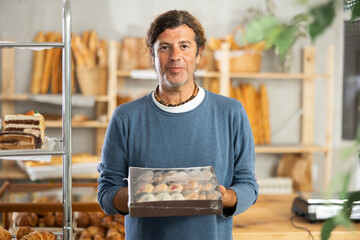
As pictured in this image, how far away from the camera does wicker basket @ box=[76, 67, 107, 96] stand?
409cm

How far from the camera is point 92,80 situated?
410 cm

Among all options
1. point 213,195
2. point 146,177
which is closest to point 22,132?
point 146,177

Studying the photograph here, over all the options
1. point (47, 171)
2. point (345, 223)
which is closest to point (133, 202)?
point (345, 223)

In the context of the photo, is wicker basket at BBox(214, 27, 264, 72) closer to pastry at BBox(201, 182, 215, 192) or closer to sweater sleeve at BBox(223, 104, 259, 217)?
sweater sleeve at BBox(223, 104, 259, 217)

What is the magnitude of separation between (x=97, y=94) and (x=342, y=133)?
2556 mm

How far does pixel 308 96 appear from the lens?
459 cm

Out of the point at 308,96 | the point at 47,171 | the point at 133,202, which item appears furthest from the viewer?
the point at 308,96

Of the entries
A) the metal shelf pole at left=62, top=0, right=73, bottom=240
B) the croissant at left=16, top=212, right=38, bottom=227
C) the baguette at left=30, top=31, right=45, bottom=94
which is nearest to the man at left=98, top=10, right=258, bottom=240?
the metal shelf pole at left=62, top=0, right=73, bottom=240

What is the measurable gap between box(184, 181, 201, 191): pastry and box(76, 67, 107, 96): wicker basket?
293cm

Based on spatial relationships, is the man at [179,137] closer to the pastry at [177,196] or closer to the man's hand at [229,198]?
the man's hand at [229,198]

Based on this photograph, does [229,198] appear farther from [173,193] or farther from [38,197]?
[38,197]

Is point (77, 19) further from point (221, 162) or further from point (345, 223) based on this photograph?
point (345, 223)

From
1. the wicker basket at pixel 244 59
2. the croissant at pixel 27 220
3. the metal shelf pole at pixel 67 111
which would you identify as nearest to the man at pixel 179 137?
the metal shelf pole at pixel 67 111

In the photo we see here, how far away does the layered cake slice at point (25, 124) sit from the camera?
5.01 feet
